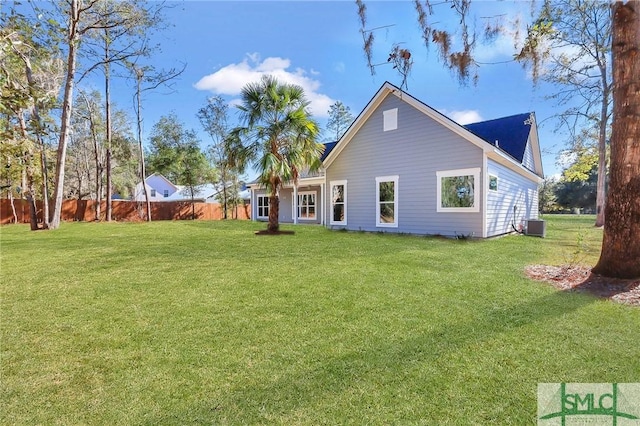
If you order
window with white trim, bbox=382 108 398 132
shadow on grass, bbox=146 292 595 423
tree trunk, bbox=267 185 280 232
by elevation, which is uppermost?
window with white trim, bbox=382 108 398 132

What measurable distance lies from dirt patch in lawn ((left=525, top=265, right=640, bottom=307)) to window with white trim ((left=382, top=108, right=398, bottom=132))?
7.02 metres

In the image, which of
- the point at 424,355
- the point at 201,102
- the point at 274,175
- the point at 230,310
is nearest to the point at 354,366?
the point at 424,355

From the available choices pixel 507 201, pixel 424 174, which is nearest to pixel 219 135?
pixel 424 174

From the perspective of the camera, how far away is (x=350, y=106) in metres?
28.9

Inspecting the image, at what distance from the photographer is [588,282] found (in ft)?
15.1

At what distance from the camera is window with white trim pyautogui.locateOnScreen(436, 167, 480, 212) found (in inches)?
370

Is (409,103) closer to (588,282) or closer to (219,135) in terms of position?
(588,282)

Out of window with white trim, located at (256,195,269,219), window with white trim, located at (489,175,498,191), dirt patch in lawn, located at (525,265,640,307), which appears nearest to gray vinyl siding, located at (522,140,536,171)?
window with white trim, located at (489,175,498,191)

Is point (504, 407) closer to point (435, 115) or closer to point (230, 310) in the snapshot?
point (230, 310)

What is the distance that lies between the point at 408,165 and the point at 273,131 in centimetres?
488

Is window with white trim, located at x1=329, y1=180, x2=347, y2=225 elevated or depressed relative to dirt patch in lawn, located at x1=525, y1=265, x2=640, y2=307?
elevated

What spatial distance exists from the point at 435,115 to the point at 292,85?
4983 mm

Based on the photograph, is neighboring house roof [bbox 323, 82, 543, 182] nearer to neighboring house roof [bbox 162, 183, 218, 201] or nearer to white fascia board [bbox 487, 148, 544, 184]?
white fascia board [bbox 487, 148, 544, 184]

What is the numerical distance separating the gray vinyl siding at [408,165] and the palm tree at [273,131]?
230 centimetres
